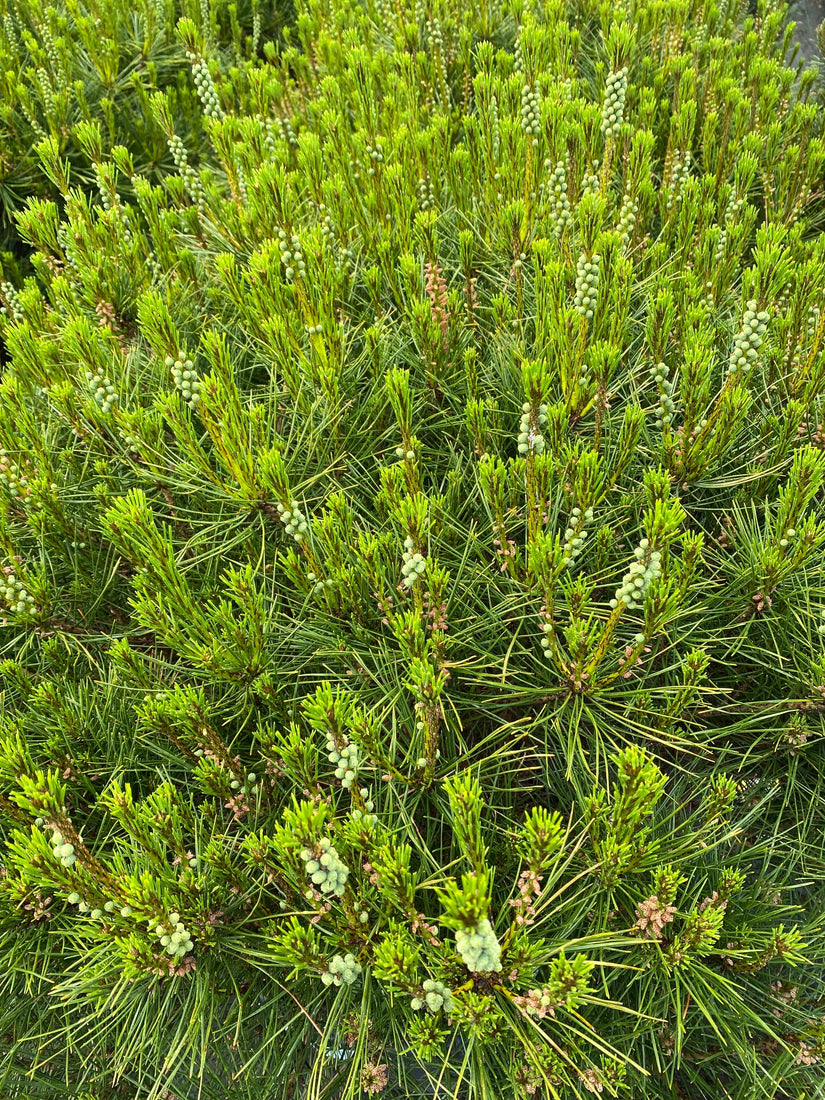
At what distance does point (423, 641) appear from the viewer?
1267mm

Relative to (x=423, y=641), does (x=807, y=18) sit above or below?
above

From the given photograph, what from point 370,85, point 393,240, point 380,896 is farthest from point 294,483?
point 370,85

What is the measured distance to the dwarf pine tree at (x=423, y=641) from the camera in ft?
3.82

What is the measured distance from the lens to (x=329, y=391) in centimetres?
164

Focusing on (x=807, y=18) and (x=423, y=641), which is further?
(x=807, y=18)

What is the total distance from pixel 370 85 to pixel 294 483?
159 cm

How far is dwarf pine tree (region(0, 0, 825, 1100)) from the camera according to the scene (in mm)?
1164

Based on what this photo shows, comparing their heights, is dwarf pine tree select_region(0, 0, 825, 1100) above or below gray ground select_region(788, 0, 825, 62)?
below

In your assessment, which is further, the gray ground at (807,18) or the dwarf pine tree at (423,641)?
the gray ground at (807,18)

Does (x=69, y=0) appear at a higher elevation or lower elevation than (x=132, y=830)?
higher

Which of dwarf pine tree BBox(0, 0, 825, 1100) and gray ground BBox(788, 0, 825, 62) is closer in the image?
dwarf pine tree BBox(0, 0, 825, 1100)

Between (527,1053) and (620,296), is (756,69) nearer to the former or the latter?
(620,296)

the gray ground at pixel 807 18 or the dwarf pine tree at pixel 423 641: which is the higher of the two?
the gray ground at pixel 807 18

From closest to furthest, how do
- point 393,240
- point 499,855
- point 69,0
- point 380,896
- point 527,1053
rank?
point 527,1053 < point 380,896 < point 499,855 < point 393,240 < point 69,0
